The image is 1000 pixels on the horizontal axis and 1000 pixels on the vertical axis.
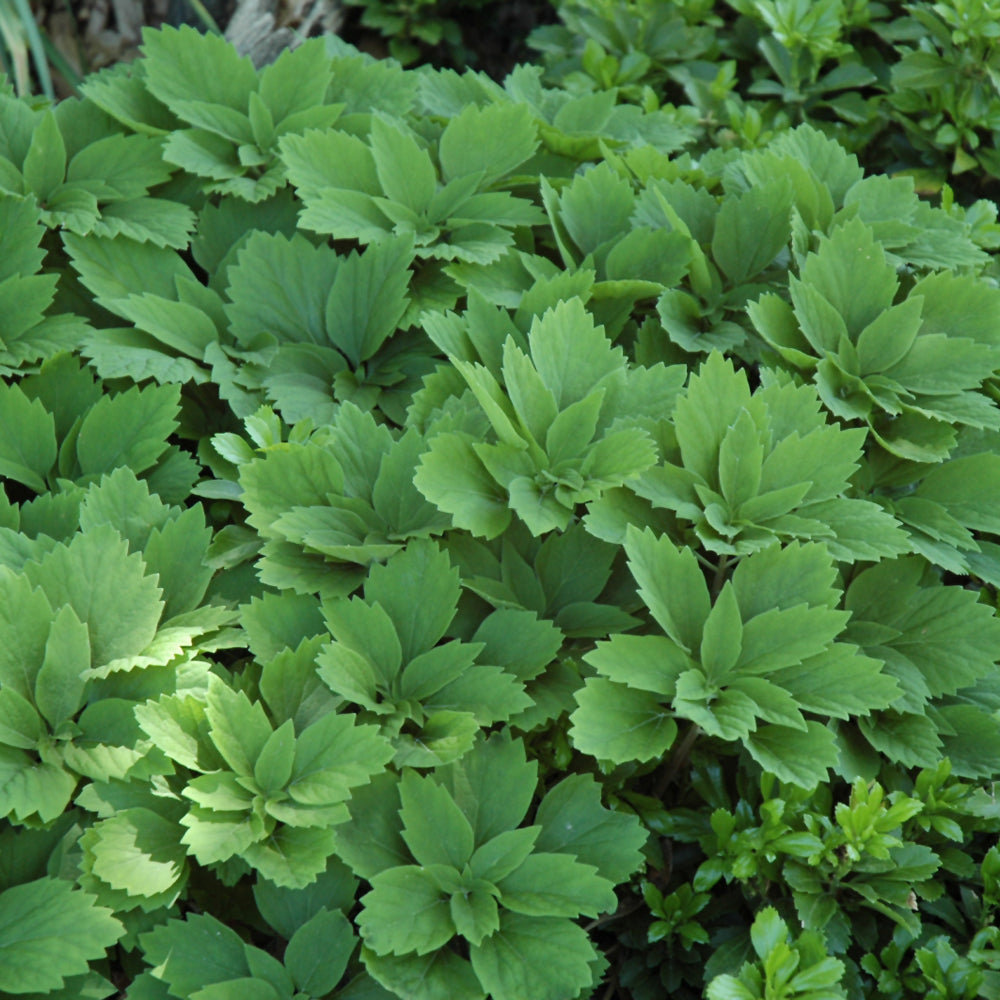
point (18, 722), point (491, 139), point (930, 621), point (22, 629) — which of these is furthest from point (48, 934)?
point (491, 139)

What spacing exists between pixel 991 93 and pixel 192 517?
201 cm

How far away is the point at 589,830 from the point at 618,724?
14 cm

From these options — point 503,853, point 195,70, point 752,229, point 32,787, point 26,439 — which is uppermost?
point 195,70

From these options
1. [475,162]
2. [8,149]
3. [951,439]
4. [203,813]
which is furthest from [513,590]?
[8,149]

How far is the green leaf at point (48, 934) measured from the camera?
106cm

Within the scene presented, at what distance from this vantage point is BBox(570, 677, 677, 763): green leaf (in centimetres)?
114

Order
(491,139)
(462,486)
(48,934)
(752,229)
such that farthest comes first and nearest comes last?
(491,139) → (752,229) → (462,486) → (48,934)

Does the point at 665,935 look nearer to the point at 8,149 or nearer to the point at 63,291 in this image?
the point at 63,291

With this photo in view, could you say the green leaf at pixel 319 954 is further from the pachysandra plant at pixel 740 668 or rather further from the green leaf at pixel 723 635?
the green leaf at pixel 723 635

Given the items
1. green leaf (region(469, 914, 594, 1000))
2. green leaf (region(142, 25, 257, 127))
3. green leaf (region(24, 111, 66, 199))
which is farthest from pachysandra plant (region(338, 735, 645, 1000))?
green leaf (region(142, 25, 257, 127))

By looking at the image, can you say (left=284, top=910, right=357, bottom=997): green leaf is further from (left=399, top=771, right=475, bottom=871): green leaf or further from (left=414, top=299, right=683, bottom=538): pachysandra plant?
(left=414, top=299, right=683, bottom=538): pachysandra plant

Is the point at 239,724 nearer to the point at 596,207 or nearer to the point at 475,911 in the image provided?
the point at 475,911

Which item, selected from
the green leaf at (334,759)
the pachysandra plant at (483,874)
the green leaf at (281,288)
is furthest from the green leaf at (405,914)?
the green leaf at (281,288)

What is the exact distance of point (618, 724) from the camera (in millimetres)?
1180
